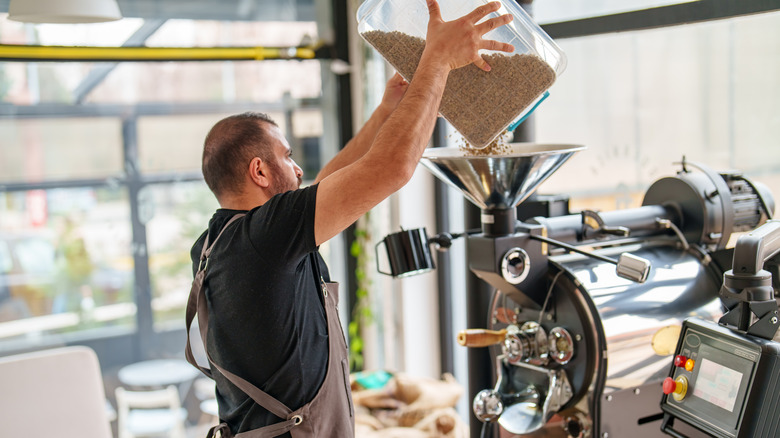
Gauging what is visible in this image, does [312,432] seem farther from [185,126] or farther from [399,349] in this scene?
[185,126]

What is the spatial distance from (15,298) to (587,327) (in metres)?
3.01

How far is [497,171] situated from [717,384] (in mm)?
620

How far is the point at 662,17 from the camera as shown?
2314 millimetres

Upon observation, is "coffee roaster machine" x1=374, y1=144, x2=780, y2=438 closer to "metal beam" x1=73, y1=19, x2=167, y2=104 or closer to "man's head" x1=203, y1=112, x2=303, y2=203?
"man's head" x1=203, y1=112, x2=303, y2=203

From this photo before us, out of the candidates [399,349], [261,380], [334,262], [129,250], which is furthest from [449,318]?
[261,380]

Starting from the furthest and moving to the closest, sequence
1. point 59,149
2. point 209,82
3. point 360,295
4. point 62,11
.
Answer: point 360,295, point 209,82, point 59,149, point 62,11

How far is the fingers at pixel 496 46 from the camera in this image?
1.40 metres

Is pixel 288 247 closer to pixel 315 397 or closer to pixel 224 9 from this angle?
pixel 315 397

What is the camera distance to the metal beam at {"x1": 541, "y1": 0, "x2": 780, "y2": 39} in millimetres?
2057

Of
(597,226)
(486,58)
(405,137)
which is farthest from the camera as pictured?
(597,226)

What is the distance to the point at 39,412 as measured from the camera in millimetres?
2367

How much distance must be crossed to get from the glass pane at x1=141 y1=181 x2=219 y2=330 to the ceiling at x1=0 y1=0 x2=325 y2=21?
0.88m

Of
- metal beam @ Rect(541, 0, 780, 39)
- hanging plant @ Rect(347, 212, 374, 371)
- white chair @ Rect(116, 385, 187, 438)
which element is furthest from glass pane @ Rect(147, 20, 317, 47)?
white chair @ Rect(116, 385, 187, 438)

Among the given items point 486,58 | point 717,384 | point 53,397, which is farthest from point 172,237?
point 717,384
